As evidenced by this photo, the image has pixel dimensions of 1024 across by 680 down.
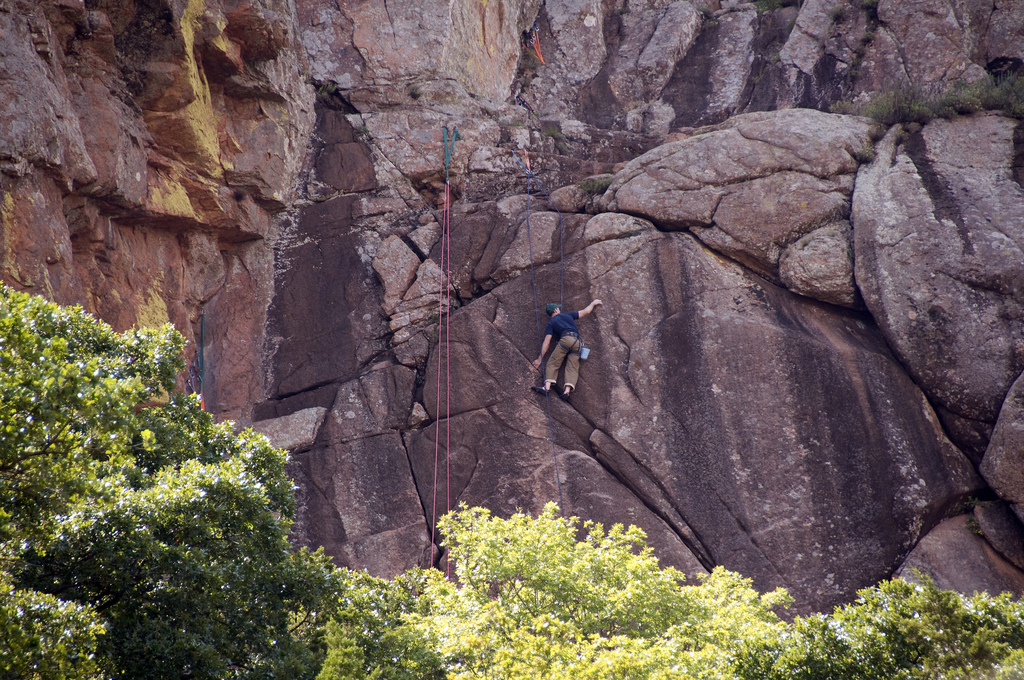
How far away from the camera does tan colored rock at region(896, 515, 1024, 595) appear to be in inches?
531

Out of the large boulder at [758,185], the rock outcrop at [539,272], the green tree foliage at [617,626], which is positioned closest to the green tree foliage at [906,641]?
the green tree foliage at [617,626]

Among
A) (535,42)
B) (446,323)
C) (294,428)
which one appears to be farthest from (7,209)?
(535,42)

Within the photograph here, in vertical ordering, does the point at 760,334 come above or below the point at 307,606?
above

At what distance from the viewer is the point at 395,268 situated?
17.8 metres

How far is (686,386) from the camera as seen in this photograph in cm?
1548

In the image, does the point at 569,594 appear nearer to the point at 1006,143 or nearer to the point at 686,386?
the point at 686,386

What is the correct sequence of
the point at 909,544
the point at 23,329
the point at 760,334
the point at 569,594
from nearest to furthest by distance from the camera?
the point at 23,329 → the point at 569,594 → the point at 909,544 → the point at 760,334

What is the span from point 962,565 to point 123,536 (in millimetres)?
13965

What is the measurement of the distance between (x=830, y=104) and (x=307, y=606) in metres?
19.8

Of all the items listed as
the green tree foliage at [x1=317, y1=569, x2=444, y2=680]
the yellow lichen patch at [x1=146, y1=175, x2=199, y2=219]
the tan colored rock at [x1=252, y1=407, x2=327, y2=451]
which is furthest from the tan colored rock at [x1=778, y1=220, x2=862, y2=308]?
the yellow lichen patch at [x1=146, y1=175, x2=199, y2=219]

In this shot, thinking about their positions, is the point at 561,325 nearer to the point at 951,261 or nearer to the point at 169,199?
the point at 951,261

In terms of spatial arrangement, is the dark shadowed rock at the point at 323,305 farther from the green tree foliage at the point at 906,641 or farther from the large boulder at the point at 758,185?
the green tree foliage at the point at 906,641

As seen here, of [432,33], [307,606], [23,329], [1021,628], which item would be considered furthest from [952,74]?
[23,329]

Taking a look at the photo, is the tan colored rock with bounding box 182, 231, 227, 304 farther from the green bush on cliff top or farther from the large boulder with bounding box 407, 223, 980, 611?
the green bush on cliff top
